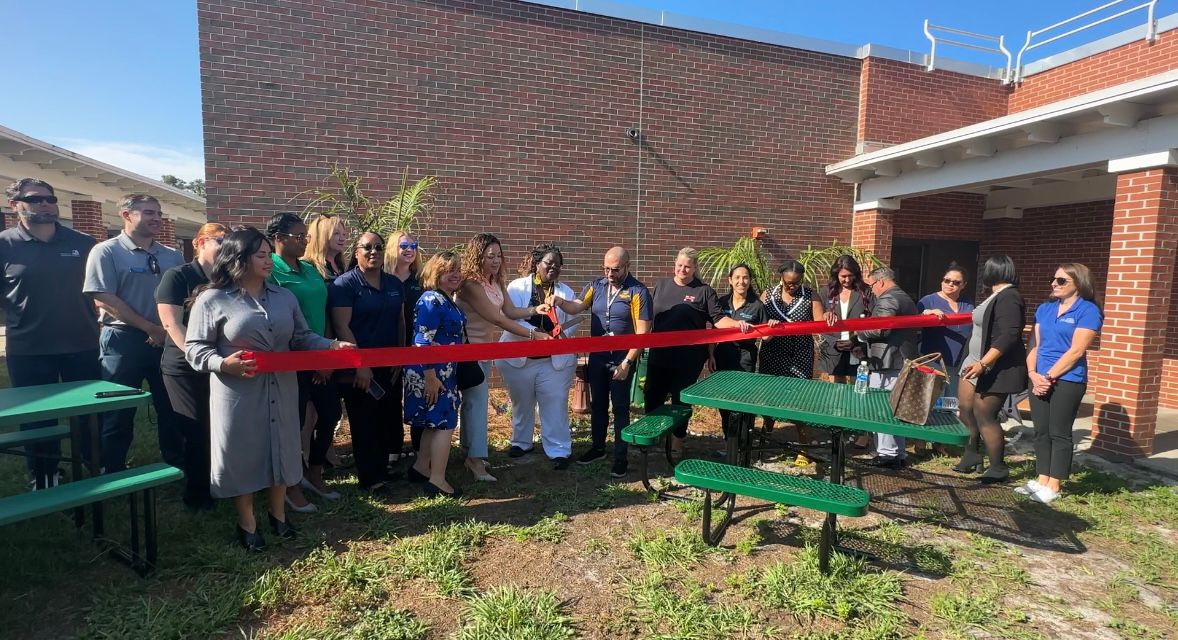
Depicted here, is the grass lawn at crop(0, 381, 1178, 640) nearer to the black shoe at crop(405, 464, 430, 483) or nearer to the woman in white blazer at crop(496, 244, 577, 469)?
the black shoe at crop(405, 464, 430, 483)

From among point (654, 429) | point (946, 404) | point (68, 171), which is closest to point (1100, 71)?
point (946, 404)

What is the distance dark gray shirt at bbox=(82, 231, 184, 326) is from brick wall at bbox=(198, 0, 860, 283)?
9.84ft

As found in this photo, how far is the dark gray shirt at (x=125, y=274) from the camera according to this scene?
3.70 m

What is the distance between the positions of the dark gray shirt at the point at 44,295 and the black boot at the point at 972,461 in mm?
6859

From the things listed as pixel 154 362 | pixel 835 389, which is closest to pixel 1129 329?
pixel 835 389

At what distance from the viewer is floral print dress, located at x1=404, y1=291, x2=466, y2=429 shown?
3.74 m

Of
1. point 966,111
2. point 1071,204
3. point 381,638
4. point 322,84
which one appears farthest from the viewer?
point 966,111

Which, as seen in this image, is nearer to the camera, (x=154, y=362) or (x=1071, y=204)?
(x=154, y=362)

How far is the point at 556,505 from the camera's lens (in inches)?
156

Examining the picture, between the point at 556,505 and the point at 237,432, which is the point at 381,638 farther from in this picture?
the point at 556,505

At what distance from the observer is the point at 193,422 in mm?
3410

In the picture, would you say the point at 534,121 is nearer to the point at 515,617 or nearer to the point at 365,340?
the point at 365,340

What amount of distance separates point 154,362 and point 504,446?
277 centimetres

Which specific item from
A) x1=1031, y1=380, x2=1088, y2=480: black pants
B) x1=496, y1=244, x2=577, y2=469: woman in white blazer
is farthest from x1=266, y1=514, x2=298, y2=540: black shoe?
x1=1031, y1=380, x2=1088, y2=480: black pants
